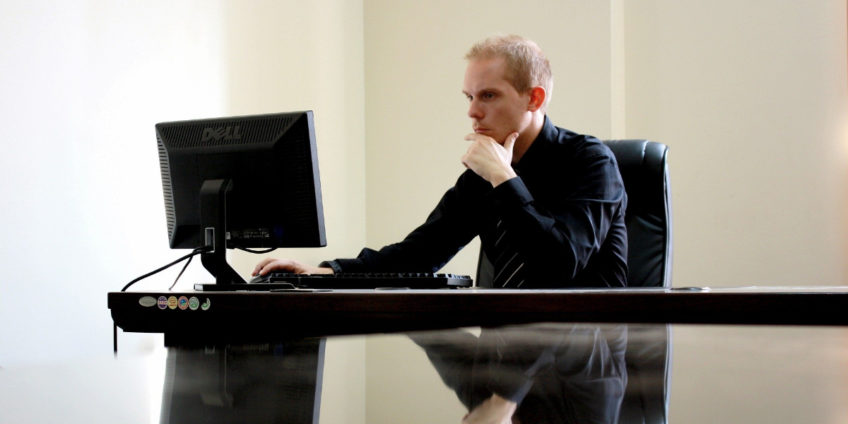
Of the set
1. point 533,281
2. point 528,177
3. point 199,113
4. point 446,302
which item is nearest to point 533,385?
point 446,302

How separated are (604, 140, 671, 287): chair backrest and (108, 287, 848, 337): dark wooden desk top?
0.94 m

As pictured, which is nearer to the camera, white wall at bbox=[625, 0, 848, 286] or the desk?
the desk

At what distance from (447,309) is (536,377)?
73cm

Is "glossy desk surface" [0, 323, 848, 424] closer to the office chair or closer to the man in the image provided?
the man

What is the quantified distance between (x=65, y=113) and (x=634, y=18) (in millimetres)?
2419

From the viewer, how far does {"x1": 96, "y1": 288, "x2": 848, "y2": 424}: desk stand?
0.32m

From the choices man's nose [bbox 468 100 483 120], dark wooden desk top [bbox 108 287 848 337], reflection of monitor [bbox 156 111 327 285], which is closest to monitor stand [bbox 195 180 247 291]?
reflection of monitor [bbox 156 111 327 285]

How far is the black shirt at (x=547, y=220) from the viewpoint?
6.19 feet

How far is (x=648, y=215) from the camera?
214cm

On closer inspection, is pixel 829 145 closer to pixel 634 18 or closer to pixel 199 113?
pixel 634 18

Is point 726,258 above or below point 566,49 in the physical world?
below

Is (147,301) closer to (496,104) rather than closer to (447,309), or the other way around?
(447,309)

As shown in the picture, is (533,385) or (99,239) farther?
(99,239)

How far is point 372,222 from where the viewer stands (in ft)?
13.3
